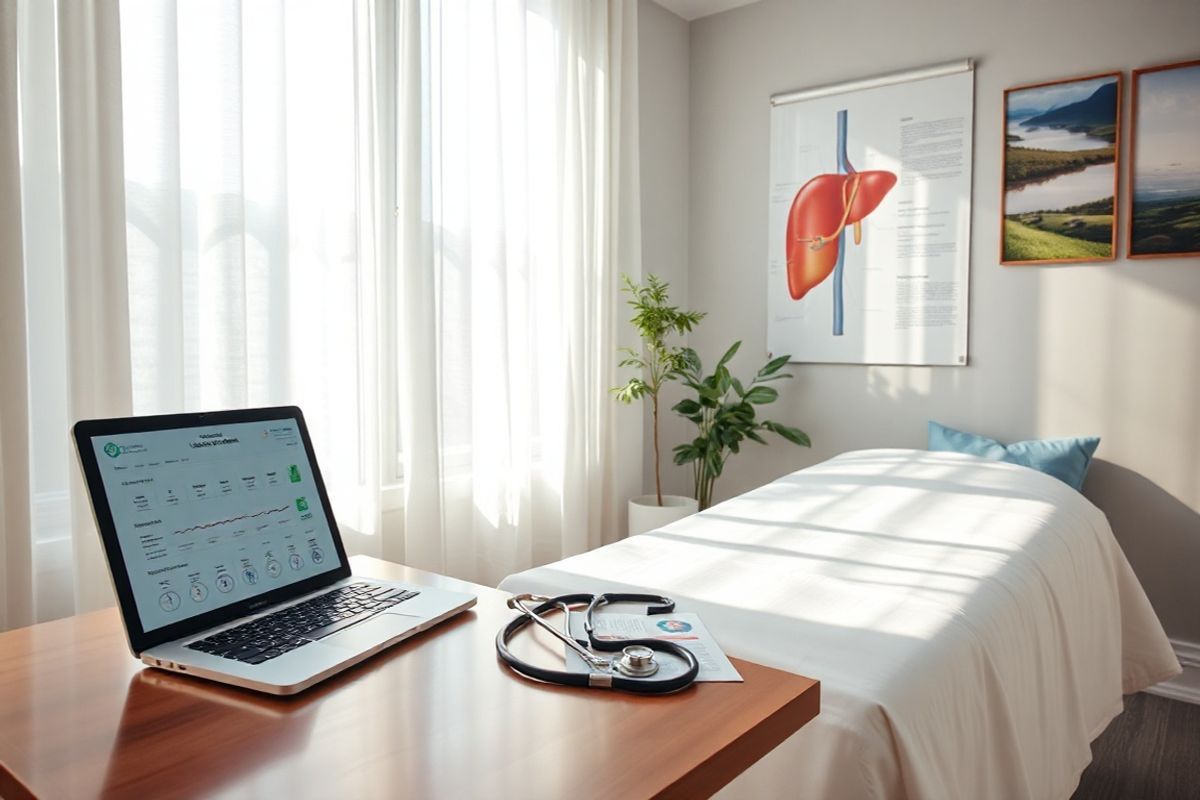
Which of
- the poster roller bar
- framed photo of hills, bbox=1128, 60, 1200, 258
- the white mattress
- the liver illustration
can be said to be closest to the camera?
the white mattress

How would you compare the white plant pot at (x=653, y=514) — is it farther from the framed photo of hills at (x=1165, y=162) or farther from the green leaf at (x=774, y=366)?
the framed photo of hills at (x=1165, y=162)

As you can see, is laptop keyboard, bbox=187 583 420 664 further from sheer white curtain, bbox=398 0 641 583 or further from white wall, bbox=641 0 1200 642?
white wall, bbox=641 0 1200 642

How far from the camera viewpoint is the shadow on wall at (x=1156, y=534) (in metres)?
2.76

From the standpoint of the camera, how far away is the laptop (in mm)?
862

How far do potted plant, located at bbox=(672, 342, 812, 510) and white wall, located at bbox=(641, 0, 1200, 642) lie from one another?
0.53ft

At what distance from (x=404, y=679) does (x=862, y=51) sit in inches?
129

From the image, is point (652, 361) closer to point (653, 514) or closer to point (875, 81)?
point (653, 514)

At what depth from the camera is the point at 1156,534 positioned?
281 cm

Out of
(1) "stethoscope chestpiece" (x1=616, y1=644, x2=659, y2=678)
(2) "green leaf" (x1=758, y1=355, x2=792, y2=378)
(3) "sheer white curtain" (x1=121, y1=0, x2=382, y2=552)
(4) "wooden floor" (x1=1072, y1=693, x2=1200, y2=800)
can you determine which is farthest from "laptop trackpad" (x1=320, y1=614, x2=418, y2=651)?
(2) "green leaf" (x1=758, y1=355, x2=792, y2=378)

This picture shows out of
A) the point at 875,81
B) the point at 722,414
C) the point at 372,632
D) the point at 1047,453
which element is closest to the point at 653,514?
the point at 722,414

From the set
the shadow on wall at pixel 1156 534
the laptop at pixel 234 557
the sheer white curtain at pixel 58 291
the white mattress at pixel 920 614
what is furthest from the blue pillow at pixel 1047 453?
the sheer white curtain at pixel 58 291

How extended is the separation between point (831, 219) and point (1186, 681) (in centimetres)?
205

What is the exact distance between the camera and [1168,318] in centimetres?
274

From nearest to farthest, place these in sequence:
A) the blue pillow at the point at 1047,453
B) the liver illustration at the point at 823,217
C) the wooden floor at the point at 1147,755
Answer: the wooden floor at the point at 1147,755 < the blue pillow at the point at 1047,453 < the liver illustration at the point at 823,217
